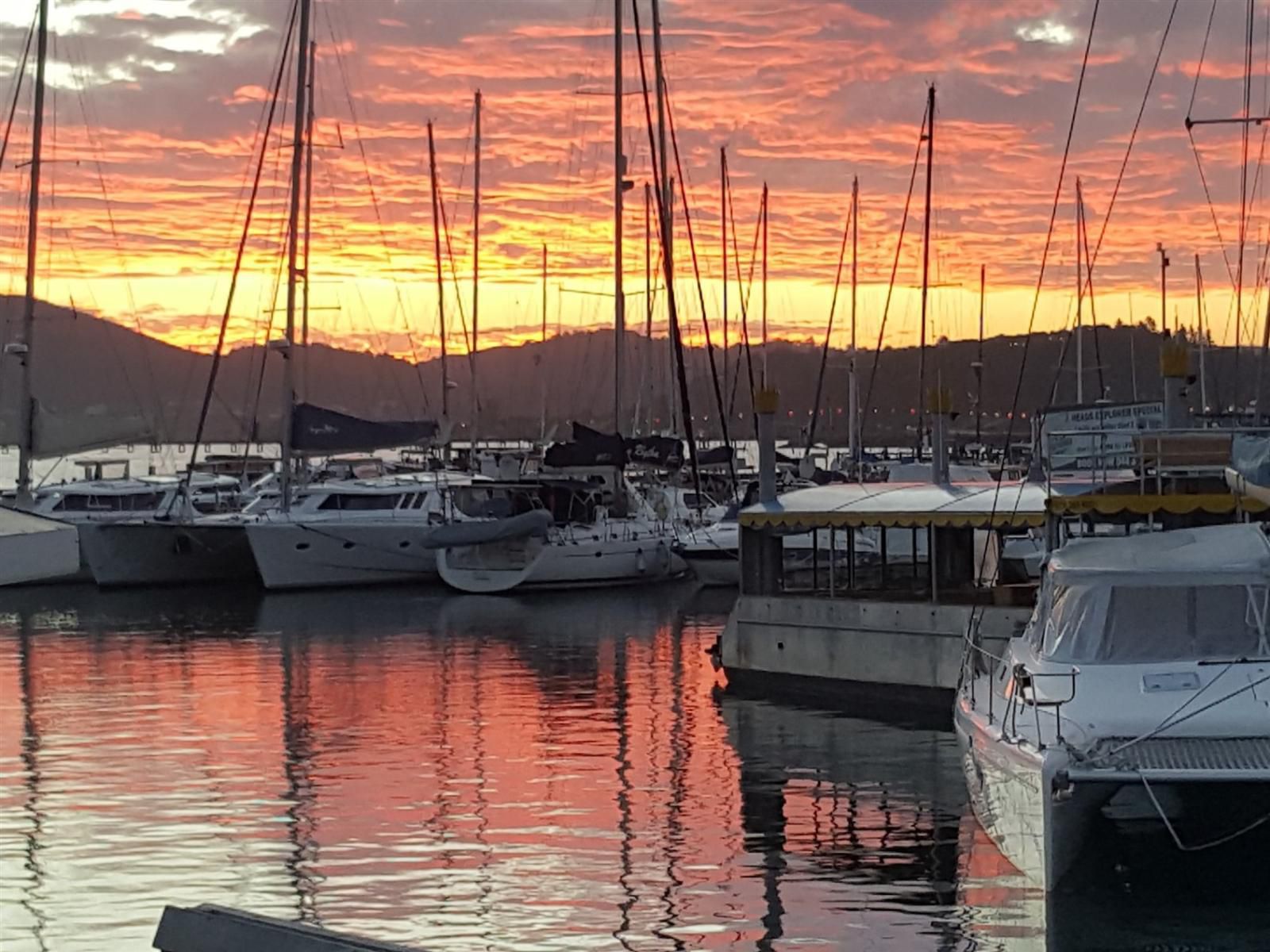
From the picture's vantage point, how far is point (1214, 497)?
22203mm

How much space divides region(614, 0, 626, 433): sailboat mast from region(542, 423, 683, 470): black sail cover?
87 centimetres

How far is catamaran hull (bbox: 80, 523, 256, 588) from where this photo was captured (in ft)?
163

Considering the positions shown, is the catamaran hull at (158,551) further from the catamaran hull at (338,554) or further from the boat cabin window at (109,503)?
the boat cabin window at (109,503)

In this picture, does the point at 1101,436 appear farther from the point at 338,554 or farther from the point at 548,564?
the point at 338,554

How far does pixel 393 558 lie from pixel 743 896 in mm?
34756

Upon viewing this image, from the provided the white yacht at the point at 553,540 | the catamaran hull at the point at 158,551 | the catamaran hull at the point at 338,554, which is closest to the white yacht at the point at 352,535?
the catamaran hull at the point at 338,554

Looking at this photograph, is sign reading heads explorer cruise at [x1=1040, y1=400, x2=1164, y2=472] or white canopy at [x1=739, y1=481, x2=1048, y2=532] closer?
sign reading heads explorer cruise at [x1=1040, y1=400, x2=1164, y2=472]

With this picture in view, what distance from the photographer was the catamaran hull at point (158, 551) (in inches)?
1960

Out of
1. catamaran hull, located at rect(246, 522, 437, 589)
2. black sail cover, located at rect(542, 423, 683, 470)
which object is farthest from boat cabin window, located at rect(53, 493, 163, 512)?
black sail cover, located at rect(542, 423, 683, 470)

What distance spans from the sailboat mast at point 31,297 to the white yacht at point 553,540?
1109cm

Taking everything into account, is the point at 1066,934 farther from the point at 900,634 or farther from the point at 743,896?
the point at 900,634

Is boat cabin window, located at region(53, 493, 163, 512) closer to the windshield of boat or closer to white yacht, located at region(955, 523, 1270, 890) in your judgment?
white yacht, located at region(955, 523, 1270, 890)

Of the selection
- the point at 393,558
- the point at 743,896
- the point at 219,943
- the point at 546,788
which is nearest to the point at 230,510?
the point at 393,558

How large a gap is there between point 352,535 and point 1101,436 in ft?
92.7
